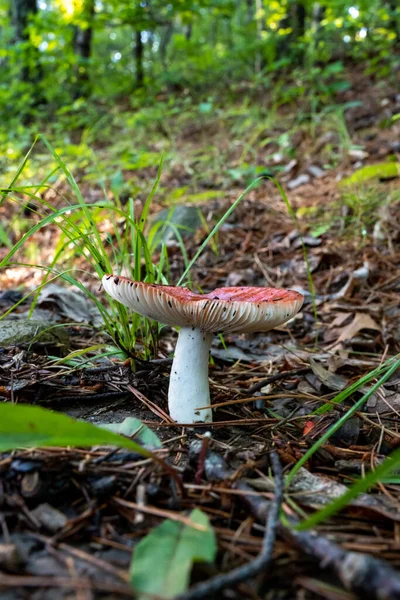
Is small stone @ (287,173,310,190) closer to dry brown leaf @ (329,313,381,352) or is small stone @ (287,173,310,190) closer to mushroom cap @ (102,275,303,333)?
dry brown leaf @ (329,313,381,352)

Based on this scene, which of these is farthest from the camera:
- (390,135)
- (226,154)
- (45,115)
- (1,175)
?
(45,115)

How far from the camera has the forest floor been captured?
878 mm

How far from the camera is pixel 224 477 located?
116cm

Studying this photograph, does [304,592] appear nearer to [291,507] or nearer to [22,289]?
[291,507]

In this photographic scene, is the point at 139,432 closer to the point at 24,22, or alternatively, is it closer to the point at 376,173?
the point at 376,173

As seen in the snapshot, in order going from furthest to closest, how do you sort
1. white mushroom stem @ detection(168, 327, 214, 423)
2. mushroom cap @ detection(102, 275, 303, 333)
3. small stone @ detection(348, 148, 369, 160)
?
small stone @ detection(348, 148, 369, 160)
white mushroom stem @ detection(168, 327, 214, 423)
mushroom cap @ detection(102, 275, 303, 333)

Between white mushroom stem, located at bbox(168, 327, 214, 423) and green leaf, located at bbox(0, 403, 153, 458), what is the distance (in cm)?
78

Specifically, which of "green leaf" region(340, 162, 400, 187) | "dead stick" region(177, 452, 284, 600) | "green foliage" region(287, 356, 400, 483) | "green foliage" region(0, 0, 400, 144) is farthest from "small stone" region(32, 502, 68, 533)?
"green foliage" region(0, 0, 400, 144)

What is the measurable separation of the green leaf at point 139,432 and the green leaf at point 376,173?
3378mm

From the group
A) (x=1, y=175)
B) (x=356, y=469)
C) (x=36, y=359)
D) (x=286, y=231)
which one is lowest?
(x=356, y=469)

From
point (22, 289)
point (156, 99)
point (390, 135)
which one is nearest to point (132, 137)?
point (156, 99)

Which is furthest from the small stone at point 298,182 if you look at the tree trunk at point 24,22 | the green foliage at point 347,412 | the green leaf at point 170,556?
the tree trunk at point 24,22

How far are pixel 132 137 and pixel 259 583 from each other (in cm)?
715

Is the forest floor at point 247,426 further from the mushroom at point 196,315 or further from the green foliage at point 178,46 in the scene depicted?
the green foliage at point 178,46
